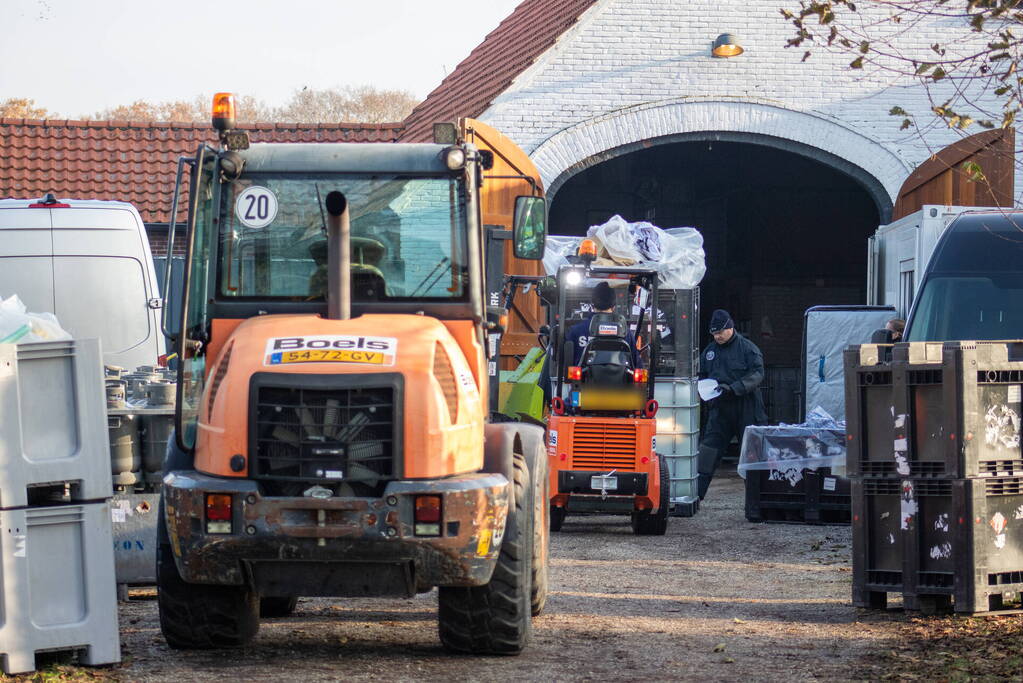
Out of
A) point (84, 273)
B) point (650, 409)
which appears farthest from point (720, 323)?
point (84, 273)

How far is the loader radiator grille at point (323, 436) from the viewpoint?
6.33 metres

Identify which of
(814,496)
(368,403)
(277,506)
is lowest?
(814,496)

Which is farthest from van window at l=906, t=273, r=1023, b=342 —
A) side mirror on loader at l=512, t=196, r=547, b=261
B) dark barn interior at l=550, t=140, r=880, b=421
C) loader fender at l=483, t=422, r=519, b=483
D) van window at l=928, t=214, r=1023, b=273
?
dark barn interior at l=550, t=140, r=880, b=421

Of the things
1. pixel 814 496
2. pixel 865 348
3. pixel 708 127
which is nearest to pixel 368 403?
pixel 865 348

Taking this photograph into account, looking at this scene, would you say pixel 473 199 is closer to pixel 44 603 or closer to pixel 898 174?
pixel 44 603

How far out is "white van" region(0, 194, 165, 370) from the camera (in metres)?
11.6

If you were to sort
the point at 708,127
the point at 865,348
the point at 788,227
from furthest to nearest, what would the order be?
the point at 788,227 < the point at 708,127 < the point at 865,348

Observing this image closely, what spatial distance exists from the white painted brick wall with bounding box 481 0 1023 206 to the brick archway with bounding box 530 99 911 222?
0.01m

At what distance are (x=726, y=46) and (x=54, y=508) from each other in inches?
579

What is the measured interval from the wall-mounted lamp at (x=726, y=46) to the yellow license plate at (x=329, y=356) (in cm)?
1410

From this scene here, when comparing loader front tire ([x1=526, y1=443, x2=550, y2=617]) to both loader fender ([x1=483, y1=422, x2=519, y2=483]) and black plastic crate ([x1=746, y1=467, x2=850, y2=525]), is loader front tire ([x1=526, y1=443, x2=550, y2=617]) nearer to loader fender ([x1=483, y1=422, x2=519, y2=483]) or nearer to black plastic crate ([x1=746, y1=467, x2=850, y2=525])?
loader fender ([x1=483, y1=422, x2=519, y2=483])

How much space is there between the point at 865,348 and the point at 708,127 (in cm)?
1205

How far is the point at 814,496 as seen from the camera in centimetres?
1320

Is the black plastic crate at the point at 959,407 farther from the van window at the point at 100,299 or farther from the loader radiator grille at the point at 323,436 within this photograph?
the van window at the point at 100,299
